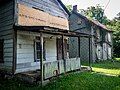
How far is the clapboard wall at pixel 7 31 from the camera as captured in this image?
12.7m

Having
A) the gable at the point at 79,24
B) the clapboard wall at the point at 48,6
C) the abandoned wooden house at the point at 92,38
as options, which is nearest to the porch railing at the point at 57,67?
the clapboard wall at the point at 48,6

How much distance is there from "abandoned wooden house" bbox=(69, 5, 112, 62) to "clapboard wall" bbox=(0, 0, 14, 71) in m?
15.4

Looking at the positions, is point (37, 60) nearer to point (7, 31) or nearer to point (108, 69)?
point (7, 31)

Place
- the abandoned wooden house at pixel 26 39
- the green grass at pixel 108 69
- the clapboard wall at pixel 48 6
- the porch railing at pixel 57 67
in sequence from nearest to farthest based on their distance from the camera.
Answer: the porch railing at pixel 57 67 < the abandoned wooden house at pixel 26 39 < the clapboard wall at pixel 48 6 < the green grass at pixel 108 69

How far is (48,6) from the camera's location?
53.3ft

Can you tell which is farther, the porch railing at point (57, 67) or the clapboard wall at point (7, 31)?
the clapboard wall at point (7, 31)

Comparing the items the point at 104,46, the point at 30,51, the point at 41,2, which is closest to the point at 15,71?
the point at 30,51

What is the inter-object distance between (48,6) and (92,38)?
14101 millimetres

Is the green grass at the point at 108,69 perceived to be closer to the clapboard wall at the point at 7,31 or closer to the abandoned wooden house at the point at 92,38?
the abandoned wooden house at the point at 92,38

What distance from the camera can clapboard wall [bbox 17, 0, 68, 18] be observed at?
14.2 m

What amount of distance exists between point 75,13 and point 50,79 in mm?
21166

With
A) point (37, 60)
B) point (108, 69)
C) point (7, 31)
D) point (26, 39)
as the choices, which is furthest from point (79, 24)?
point (7, 31)

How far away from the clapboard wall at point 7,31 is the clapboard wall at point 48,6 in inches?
40.0

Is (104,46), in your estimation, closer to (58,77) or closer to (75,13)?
(75,13)
